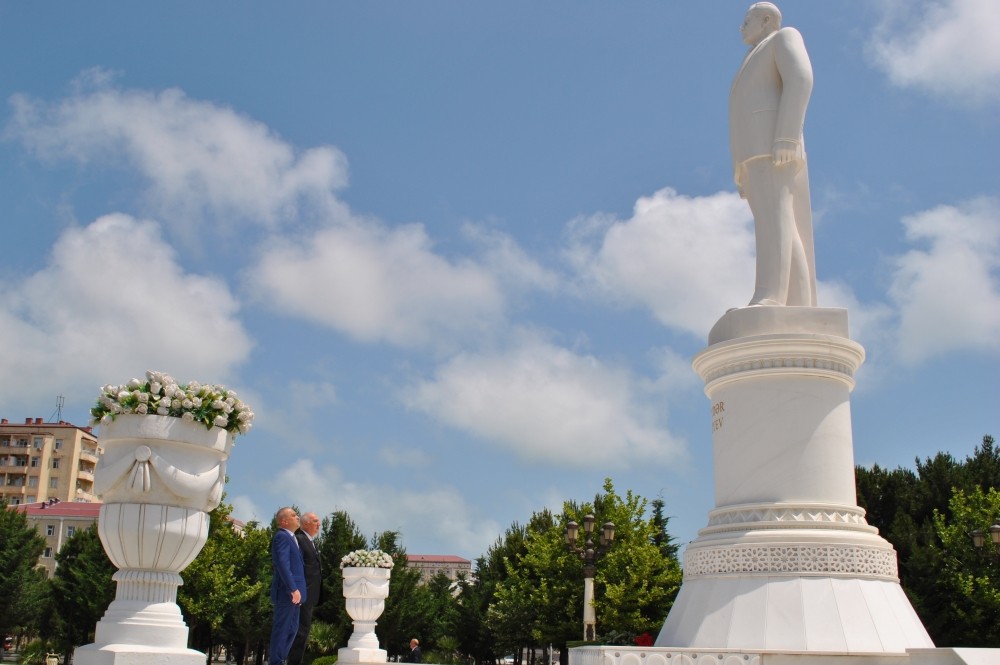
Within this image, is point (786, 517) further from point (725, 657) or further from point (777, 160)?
point (777, 160)

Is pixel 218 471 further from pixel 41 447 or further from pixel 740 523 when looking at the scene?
pixel 41 447

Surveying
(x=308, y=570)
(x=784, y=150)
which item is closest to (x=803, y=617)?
(x=308, y=570)

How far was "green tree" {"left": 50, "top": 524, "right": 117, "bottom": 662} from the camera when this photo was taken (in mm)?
41781

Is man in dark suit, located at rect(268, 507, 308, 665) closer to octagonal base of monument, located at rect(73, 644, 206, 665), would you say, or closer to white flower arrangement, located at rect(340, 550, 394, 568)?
octagonal base of monument, located at rect(73, 644, 206, 665)

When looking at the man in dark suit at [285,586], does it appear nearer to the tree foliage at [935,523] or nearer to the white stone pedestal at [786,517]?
the white stone pedestal at [786,517]

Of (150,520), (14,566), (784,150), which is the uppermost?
(784,150)

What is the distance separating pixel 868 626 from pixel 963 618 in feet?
74.7

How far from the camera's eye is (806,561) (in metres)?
11.5

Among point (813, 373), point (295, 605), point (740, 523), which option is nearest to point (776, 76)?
point (813, 373)

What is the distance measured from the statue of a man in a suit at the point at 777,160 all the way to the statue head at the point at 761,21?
252 mm

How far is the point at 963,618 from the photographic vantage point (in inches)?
1195

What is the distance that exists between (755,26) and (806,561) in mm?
8358

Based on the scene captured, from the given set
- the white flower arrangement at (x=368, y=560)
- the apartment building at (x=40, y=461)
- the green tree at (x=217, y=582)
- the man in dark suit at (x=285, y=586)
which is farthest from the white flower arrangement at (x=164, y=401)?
the apartment building at (x=40, y=461)

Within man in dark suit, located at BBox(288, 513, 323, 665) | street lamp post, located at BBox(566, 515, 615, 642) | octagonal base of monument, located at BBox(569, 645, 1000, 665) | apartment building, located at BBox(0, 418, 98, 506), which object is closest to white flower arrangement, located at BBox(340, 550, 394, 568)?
street lamp post, located at BBox(566, 515, 615, 642)
